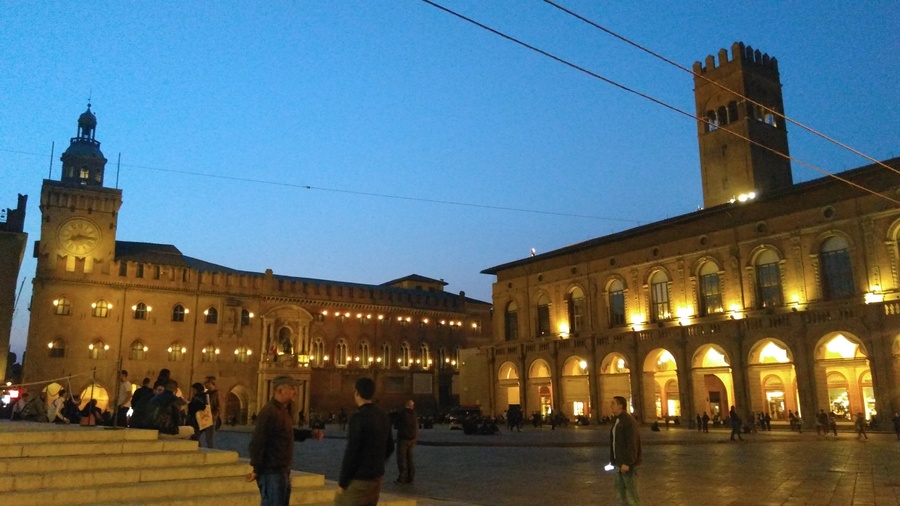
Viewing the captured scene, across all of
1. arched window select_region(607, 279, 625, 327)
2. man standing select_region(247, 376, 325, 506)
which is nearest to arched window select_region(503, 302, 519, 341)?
arched window select_region(607, 279, 625, 327)

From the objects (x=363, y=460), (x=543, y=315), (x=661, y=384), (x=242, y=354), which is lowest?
(x=363, y=460)

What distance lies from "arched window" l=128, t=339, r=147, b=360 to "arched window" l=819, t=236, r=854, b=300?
4283cm

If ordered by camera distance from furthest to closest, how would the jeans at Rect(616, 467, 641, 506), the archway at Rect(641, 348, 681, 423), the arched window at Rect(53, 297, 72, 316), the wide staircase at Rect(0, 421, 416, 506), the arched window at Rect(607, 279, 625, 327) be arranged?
the arched window at Rect(53, 297, 72, 316)
the arched window at Rect(607, 279, 625, 327)
the archway at Rect(641, 348, 681, 423)
the wide staircase at Rect(0, 421, 416, 506)
the jeans at Rect(616, 467, 641, 506)

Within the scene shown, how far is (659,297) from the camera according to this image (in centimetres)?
3991

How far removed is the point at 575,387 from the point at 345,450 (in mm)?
40345

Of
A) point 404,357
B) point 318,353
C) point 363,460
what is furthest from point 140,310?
point 363,460

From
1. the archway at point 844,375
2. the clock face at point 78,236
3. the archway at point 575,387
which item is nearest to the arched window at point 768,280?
the archway at point 844,375

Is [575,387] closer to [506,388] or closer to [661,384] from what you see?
[661,384]


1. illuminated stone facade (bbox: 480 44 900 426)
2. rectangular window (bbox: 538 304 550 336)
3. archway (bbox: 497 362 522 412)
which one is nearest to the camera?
illuminated stone facade (bbox: 480 44 900 426)

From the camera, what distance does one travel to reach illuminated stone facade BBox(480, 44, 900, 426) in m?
30.4

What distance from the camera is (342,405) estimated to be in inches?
2216

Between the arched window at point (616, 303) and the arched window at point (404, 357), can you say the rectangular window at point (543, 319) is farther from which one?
the arched window at point (404, 357)

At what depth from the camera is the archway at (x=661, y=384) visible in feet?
127

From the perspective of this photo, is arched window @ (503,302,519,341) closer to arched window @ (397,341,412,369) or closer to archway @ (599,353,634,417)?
archway @ (599,353,634,417)
